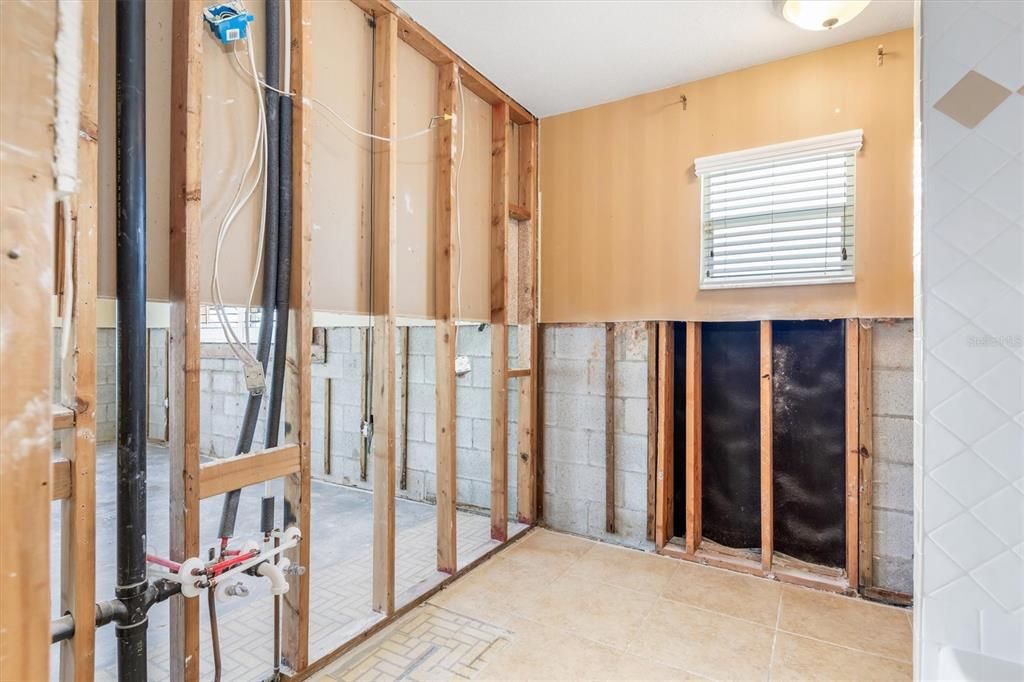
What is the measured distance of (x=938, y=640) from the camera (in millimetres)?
982

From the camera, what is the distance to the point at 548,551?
3.02 meters

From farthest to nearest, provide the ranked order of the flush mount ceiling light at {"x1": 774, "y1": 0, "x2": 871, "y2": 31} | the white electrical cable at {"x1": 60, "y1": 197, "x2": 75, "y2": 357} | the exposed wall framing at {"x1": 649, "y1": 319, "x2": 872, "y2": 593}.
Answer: the exposed wall framing at {"x1": 649, "y1": 319, "x2": 872, "y2": 593}, the flush mount ceiling light at {"x1": 774, "y1": 0, "x2": 871, "y2": 31}, the white electrical cable at {"x1": 60, "y1": 197, "x2": 75, "y2": 357}

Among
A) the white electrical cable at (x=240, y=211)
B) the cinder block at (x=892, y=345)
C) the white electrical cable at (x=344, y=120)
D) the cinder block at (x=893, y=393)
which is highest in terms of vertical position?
the white electrical cable at (x=344, y=120)

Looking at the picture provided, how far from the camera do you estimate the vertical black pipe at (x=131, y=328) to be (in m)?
1.36

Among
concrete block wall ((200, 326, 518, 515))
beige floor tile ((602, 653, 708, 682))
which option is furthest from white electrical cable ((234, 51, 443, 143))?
beige floor tile ((602, 653, 708, 682))

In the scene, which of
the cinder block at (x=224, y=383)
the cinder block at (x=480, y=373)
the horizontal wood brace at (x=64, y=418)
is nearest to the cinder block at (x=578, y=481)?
the cinder block at (x=480, y=373)

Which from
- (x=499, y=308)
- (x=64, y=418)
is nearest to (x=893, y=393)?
(x=499, y=308)

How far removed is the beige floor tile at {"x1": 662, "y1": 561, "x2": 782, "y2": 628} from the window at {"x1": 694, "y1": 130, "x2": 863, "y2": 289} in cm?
151

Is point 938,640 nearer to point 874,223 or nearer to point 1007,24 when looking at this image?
point 1007,24

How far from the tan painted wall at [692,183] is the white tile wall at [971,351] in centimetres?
170

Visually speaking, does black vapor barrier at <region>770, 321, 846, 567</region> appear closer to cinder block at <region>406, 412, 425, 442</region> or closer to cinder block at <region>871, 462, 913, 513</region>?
cinder block at <region>871, 462, 913, 513</region>

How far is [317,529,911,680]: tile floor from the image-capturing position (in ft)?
6.42

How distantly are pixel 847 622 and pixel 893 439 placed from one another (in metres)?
0.85

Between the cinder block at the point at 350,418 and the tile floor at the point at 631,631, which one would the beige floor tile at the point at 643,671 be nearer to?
the tile floor at the point at 631,631
